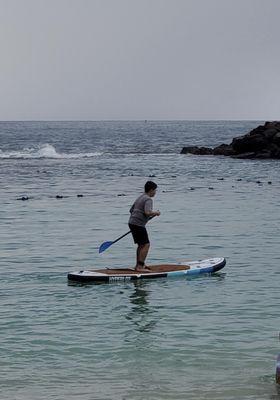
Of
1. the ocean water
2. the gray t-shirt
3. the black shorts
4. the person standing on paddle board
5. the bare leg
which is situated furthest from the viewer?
the bare leg

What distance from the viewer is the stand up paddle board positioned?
657 inches

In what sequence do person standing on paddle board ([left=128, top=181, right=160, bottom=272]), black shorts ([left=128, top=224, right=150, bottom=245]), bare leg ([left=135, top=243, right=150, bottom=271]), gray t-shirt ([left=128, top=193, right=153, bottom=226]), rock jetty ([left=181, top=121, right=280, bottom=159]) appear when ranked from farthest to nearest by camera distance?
rock jetty ([left=181, top=121, right=280, bottom=159]) < bare leg ([left=135, top=243, right=150, bottom=271]) < black shorts ([left=128, top=224, right=150, bottom=245]) < gray t-shirt ([left=128, top=193, right=153, bottom=226]) < person standing on paddle board ([left=128, top=181, right=160, bottom=272])

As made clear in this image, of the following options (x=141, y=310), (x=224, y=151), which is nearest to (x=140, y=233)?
(x=141, y=310)

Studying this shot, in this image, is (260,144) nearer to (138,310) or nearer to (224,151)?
(224,151)

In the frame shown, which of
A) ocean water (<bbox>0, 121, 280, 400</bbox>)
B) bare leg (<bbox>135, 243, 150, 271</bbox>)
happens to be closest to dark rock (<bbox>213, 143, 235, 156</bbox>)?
ocean water (<bbox>0, 121, 280, 400</bbox>)

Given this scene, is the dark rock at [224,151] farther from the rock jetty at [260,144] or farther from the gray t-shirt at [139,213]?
the gray t-shirt at [139,213]

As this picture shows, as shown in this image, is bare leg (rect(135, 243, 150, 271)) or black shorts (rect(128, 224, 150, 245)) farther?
bare leg (rect(135, 243, 150, 271))

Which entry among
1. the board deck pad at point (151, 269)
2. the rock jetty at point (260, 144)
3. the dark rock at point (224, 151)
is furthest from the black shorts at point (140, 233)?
the dark rock at point (224, 151)

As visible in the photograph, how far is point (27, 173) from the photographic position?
166 feet

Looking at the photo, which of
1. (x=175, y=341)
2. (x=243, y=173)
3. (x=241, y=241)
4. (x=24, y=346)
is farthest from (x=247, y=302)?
(x=243, y=173)

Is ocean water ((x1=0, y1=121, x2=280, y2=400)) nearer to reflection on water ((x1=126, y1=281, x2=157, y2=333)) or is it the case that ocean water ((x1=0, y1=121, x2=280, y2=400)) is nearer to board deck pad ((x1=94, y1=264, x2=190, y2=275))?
reflection on water ((x1=126, y1=281, x2=157, y2=333))

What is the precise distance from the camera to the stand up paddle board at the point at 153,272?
1669cm

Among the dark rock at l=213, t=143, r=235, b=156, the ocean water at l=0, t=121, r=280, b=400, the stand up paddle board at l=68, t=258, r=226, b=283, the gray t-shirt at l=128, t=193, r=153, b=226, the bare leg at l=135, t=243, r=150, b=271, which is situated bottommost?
the ocean water at l=0, t=121, r=280, b=400

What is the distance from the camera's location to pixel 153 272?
17.0 meters
